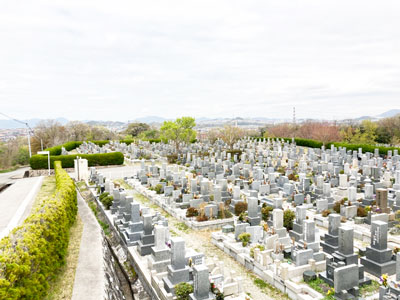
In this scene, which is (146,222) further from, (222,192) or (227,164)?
(227,164)

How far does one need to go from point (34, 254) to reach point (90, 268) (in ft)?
6.38

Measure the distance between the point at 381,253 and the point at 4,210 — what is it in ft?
54.0

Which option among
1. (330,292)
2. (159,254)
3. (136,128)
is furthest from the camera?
(136,128)

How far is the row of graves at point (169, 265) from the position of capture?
774 cm

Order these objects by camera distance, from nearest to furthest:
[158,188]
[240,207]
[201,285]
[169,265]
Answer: [201,285], [169,265], [240,207], [158,188]

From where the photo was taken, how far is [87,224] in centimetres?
1305

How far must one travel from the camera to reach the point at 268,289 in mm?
8672

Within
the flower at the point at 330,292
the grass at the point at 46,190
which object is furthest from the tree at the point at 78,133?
the flower at the point at 330,292

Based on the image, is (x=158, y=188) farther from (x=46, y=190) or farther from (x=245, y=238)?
(x=245, y=238)

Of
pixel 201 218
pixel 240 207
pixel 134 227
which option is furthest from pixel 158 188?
pixel 134 227

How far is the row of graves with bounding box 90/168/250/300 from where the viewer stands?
774 cm

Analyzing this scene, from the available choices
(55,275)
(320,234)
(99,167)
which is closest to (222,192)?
(320,234)

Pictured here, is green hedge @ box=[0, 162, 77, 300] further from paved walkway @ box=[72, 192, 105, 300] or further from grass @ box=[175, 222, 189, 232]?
grass @ box=[175, 222, 189, 232]

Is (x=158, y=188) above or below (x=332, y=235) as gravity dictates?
above
